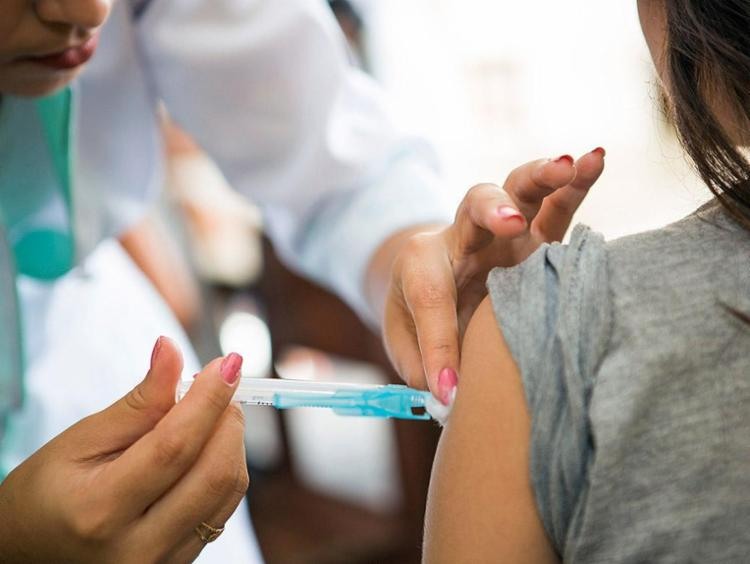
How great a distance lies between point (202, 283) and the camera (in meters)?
3.10

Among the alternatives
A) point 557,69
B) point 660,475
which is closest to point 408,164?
point 660,475

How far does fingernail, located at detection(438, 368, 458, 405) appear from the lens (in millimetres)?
800

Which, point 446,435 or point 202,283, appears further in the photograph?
point 202,283

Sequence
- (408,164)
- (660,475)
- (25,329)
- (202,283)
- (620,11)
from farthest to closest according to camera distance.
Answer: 1. (202,283)
2. (620,11)
3. (408,164)
4. (25,329)
5. (660,475)

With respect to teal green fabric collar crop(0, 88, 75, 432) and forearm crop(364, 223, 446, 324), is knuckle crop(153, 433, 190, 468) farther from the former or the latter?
forearm crop(364, 223, 446, 324)

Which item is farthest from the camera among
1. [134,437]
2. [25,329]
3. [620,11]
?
[620,11]

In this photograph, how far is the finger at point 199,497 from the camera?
0.75 meters

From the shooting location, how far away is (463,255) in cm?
93

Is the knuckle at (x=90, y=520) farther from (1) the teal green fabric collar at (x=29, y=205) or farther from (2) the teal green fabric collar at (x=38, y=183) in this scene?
(2) the teal green fabric collar at (x=38, y=183)

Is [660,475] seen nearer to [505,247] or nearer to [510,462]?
[510,462]

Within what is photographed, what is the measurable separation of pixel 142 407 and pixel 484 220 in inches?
12.2

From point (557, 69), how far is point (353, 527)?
1.35 m

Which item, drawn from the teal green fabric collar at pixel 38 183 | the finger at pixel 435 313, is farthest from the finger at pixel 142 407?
the teal green fabric collar at pixel 38 183

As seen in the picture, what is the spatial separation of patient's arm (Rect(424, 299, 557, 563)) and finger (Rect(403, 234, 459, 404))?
0.07 metres
